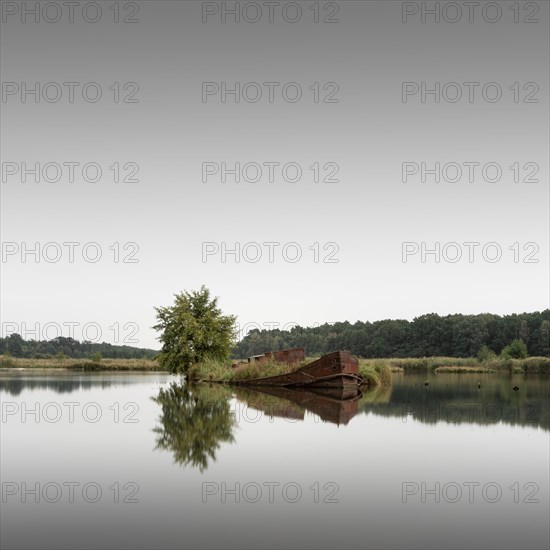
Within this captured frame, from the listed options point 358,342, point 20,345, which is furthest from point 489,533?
point 20,345

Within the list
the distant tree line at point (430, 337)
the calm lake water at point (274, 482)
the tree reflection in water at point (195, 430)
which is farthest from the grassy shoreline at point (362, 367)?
the distant tree line at point (430, 337)

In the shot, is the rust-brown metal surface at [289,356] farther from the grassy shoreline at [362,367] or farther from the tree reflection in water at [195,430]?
the tree reflection in water at [195,430]

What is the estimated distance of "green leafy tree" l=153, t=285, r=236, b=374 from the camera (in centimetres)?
4975

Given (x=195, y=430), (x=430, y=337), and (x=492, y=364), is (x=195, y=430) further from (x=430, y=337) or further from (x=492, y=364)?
(x=430, y=337)

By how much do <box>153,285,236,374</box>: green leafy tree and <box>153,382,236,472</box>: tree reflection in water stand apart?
87.1 feet

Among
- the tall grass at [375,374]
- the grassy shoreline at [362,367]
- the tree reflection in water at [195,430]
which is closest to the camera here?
the tree reflection in water at [195,430]

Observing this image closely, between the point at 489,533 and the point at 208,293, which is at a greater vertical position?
the point at 208,293

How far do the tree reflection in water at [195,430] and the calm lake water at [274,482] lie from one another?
0.06 metres

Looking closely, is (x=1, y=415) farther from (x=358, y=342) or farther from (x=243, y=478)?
(x=358, y=342)

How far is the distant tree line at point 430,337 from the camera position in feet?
391

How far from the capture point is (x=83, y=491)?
855 cm

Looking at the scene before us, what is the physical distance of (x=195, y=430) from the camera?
14.7 m

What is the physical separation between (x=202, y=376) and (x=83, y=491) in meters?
36.9

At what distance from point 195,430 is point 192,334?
3545 centimetres
